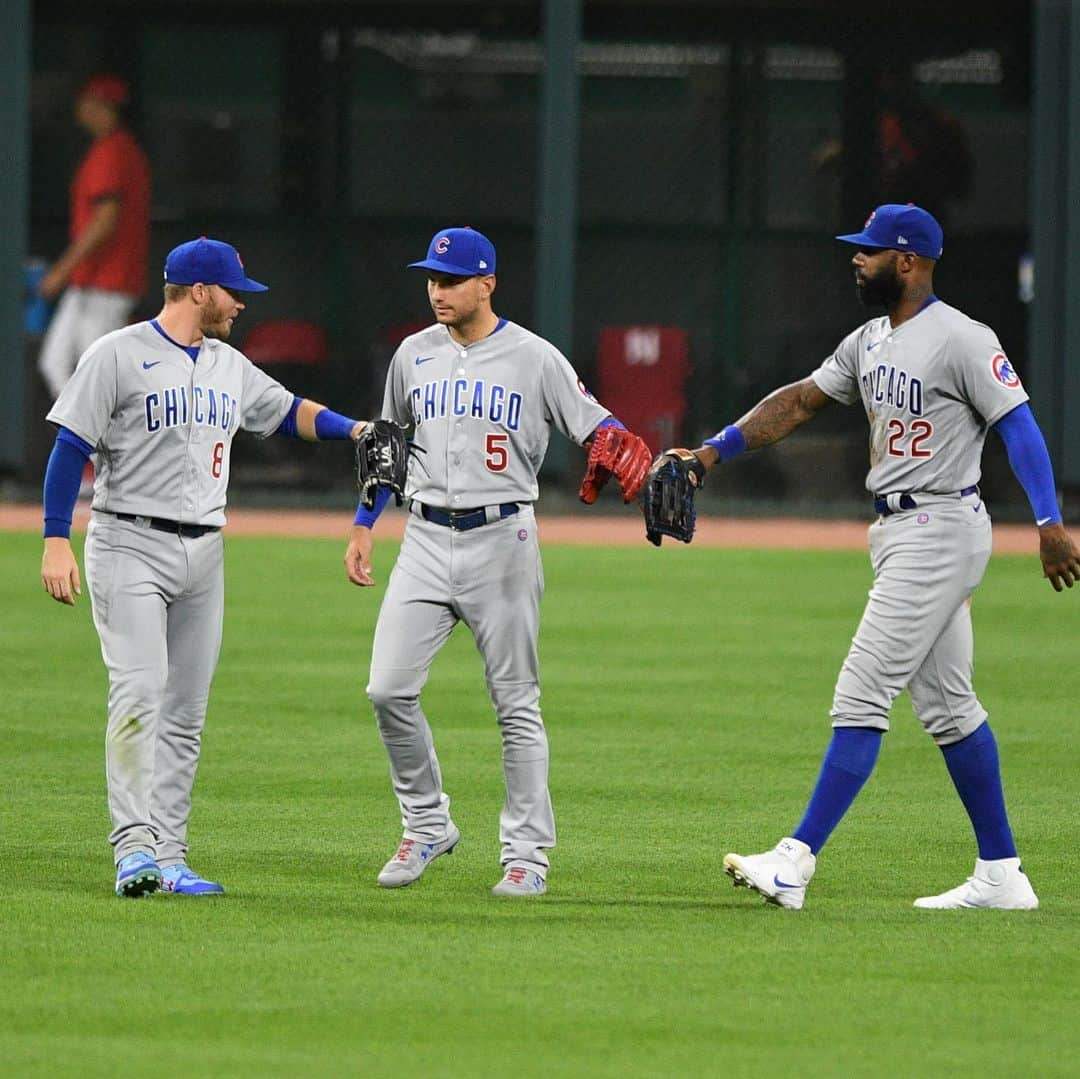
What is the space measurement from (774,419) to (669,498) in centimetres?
42

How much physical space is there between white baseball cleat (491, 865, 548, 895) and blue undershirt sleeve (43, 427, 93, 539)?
1.50 m

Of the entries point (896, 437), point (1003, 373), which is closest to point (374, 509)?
point (896, 437)

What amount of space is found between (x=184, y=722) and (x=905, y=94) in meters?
12.1

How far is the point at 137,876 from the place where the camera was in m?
6.17

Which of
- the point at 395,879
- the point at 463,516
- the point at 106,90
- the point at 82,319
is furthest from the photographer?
the point at 106,90

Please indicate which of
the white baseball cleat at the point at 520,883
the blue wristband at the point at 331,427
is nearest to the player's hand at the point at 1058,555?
the white baseball cleat at the point at 520,883

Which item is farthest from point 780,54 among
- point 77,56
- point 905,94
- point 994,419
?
point 994,419

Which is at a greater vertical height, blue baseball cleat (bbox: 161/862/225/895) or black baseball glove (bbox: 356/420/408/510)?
black baseball glove (bbox: 356/420/408/510)

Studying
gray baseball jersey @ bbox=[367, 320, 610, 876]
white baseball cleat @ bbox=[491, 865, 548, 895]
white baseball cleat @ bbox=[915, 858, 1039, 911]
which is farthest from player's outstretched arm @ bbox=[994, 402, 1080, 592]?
white baseball cleat @ bbox=[491, 865, 548, 895]

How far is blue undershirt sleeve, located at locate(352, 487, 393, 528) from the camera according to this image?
6.66m

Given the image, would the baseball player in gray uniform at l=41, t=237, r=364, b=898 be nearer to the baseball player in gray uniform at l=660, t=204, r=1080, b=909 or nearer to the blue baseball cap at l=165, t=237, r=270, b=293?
the blue baseball cap at l=165, t=237, r=270, b=293

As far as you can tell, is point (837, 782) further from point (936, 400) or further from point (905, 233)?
point (905, 233)

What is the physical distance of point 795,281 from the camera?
1764cm

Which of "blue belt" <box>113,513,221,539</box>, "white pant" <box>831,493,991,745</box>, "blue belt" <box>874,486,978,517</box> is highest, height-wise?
"blue belt" <box>874,486,978,517</box>
